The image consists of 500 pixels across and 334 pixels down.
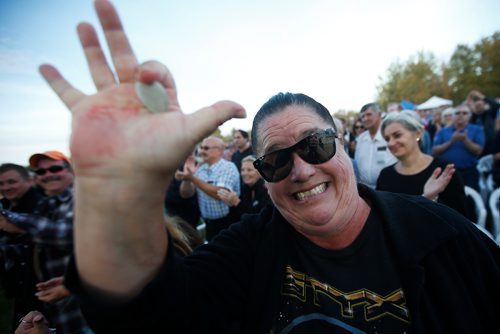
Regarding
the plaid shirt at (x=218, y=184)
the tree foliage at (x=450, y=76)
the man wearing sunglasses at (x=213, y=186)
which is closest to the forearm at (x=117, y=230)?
the man wearing sunglasses at (x=213, y=186)

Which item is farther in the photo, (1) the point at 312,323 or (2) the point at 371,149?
(2) the point at 371,149

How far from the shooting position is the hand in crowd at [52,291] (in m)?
2.27

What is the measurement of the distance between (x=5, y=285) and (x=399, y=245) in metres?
4.06

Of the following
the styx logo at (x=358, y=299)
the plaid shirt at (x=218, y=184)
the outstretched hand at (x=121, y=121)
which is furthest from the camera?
the plaid shirt at (x=218, y=184)

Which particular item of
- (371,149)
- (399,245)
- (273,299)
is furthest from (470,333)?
(371,149)

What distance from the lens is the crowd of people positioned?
0.77 m

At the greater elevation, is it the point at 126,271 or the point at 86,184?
the point at 86,184

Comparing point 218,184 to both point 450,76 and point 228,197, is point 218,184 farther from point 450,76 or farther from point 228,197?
point 450,76

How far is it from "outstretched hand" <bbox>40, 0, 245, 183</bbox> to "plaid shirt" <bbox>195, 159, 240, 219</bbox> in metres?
3.54

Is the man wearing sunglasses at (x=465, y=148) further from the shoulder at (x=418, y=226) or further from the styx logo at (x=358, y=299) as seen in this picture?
the styx logo at (x=358, y=299)

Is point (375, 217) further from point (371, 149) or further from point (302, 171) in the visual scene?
point (371, 149)

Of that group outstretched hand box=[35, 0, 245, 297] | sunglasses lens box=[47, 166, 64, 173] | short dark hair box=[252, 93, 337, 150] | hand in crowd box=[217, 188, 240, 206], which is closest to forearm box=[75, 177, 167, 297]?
outstretched hand box=[35, 0, 245, 297]

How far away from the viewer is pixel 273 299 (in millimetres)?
1312

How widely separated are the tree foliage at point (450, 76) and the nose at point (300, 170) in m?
31.5
